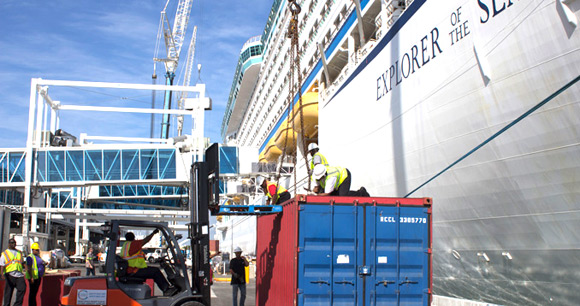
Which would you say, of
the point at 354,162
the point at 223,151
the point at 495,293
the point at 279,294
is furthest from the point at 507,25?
the point at 223,151

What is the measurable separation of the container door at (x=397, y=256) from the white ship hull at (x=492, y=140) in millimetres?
1786

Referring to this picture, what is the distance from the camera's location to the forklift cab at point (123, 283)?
26.2ft

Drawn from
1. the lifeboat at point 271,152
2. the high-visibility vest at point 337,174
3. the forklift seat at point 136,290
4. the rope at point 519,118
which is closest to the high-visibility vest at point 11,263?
the forklift seat at point 136,290

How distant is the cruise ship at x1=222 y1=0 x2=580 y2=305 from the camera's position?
24.8 feet

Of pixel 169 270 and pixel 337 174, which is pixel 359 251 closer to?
pixel 337 174

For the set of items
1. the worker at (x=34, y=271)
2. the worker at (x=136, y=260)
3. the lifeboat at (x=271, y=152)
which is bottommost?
the worker at (x=34, y=271)

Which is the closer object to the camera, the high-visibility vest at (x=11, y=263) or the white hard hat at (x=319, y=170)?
the white hard hat at (x=319, y=170)

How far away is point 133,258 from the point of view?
337 inches

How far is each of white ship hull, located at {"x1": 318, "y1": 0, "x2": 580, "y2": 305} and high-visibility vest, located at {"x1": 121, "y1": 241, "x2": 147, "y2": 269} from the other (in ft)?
17.9

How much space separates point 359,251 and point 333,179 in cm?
163

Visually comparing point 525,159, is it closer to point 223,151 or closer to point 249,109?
point 223,151

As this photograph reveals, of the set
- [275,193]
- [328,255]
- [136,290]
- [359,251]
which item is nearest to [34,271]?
[136,290]

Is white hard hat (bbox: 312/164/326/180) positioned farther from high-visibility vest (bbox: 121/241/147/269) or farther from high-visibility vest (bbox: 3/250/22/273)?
high-visibility vest (bbox: 3/250/22/273)

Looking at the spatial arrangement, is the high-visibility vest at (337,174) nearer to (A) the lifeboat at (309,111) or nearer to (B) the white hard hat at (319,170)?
(B) the white hard hat at (319,170)
